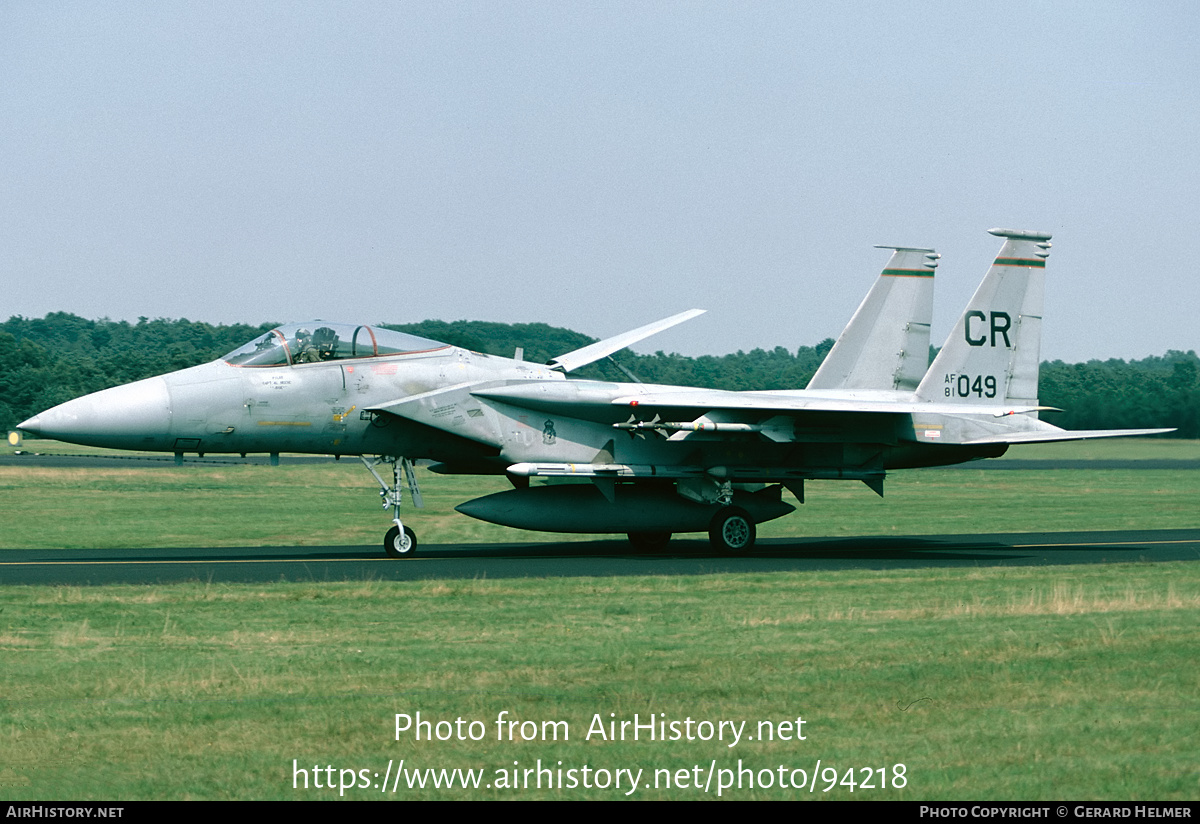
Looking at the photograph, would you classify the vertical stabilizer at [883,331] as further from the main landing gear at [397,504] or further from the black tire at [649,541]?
the main landing gear at [397,504]

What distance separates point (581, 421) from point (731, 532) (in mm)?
2854

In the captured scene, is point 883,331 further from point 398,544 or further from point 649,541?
point 398,544

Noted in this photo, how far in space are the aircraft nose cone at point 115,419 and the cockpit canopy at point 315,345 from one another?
124 centimetres

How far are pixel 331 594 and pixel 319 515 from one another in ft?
46.5

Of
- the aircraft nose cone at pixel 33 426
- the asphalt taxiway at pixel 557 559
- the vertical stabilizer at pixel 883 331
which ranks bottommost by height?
the asphalt taxiway at pixel 557 559

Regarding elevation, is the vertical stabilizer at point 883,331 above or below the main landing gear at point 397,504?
above

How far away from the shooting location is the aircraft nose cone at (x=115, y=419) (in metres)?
16.9

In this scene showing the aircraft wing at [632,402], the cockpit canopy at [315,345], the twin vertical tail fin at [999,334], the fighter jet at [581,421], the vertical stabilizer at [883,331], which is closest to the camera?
the fighter jet at [581,421]

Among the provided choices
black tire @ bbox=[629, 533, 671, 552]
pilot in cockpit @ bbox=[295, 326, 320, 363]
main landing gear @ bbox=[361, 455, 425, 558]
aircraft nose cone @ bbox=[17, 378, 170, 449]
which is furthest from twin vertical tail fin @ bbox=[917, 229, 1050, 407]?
aircraft nose cone @ bbox=[17, 378, 170, 449]

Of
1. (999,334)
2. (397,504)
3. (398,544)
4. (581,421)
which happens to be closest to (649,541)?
(581,421)

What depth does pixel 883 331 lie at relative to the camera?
74.6 feet

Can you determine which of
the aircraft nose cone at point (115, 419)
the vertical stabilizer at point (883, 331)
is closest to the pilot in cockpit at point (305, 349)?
the aircraft nose cone at point (115, 419)

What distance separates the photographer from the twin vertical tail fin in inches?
854
